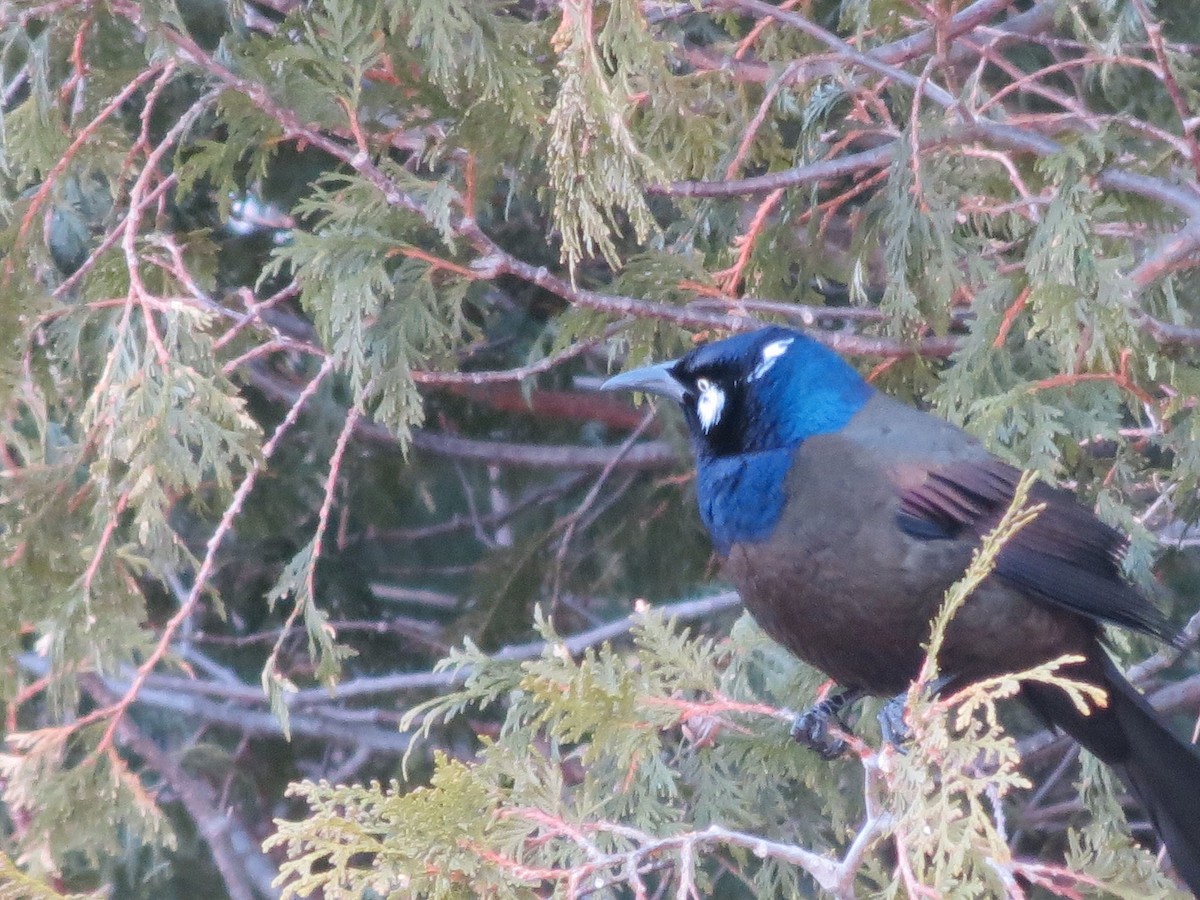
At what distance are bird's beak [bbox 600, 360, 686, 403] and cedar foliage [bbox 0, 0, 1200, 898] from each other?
12 cm

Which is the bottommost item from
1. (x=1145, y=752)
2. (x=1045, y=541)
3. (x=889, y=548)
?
(x=1145, y=752)

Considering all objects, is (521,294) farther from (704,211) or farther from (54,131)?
(54,131)

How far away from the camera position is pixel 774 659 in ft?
12.0

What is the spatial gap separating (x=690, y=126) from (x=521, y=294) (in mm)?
1622

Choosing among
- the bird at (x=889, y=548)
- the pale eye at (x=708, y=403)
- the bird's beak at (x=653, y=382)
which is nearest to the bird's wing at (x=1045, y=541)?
the bird at (x=889, y=548)

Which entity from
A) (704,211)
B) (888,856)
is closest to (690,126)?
(704,211)

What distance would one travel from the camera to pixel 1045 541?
121 inches

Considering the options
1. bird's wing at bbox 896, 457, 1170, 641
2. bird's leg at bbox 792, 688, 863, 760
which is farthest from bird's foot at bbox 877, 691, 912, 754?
bird's wing at bbox 896, 457, 1170, 641

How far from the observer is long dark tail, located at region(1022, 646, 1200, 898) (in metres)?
3.12

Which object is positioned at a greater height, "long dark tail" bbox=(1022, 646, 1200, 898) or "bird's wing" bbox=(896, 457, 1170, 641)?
"bird's wing" bbox=(896, 457, 1170, 641)

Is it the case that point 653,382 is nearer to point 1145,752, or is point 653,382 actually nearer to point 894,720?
point 894,720

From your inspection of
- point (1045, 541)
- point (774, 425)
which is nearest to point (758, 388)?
point (774, 425)

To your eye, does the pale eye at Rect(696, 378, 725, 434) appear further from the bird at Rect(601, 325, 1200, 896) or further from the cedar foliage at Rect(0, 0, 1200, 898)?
the cedar foliage at Rect(0, 0, 1200, 898)

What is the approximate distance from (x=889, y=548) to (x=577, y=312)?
104 centimetres
